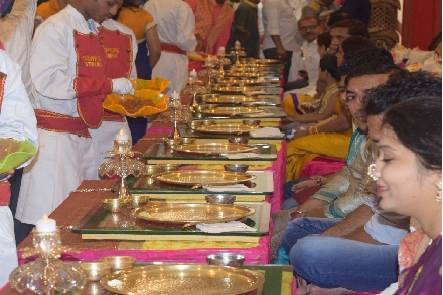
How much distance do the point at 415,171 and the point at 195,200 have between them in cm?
99

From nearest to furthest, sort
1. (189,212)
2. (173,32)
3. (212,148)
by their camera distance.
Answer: (189,212), (212,148), (173,32)

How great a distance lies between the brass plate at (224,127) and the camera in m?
3.61

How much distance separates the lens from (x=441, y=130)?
5.00ft

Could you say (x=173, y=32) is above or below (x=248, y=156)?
above

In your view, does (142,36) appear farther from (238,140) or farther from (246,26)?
(246,26)

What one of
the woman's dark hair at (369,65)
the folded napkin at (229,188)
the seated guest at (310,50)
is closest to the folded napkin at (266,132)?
the woman's dark hair at (369,65)

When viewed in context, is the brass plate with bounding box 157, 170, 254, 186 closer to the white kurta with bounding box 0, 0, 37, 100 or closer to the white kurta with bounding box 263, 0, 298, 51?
the white kurta with bounding box 0, 0, 37, 100

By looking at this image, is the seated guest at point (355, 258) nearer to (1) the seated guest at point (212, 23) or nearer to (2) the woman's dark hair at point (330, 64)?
(2) the woman's dark hair at point (330, 64)

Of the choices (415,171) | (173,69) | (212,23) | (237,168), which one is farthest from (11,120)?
(212,23)

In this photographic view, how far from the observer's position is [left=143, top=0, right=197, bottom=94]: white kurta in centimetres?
679

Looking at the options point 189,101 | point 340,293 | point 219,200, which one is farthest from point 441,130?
point 189,101

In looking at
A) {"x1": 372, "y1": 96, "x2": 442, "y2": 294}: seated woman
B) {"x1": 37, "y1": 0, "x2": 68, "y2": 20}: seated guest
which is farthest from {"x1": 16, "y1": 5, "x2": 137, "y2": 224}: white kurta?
{"x1": 372, "y1": 96, "x2": 442, "y2": 294}: seated woman

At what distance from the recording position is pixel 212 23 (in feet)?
29.1

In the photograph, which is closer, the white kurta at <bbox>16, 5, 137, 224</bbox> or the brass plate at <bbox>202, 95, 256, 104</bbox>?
the white kurta at <bbox>16, 5, 137, 224</bbox>
